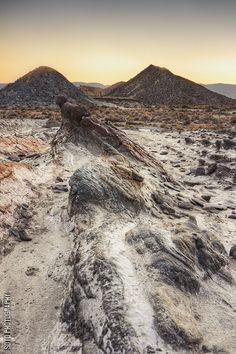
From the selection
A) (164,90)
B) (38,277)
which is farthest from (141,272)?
(164,90)

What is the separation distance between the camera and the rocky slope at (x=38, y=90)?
7500 cm

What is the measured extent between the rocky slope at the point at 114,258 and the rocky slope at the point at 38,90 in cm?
6003

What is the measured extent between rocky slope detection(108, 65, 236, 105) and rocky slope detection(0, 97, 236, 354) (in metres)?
111

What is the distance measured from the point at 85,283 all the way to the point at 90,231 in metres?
2.03

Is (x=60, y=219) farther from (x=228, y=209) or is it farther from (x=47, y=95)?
(x=47, y=95)

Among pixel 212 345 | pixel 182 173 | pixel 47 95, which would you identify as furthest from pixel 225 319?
pixel 47 95

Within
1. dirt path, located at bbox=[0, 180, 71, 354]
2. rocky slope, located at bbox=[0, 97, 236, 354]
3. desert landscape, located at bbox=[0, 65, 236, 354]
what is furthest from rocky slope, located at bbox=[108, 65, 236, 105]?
dirt path, located at bbox=[0, 180, 71, 354]

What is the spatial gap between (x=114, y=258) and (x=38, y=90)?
252ft

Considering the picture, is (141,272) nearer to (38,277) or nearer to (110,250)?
(110,250)

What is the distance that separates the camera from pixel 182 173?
20188 millimetres

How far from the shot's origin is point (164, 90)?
13725 centimetres

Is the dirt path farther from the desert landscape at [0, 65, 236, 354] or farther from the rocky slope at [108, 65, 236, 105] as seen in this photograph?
the rocky slope at [108, 65, 236, 105]

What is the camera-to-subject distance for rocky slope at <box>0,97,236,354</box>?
287 inches

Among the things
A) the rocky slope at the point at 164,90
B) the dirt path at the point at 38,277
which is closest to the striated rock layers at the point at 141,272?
the dirt path at the point at 38,277
